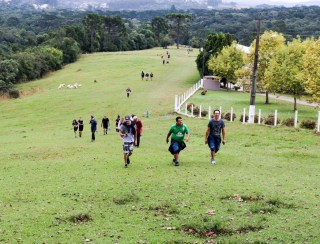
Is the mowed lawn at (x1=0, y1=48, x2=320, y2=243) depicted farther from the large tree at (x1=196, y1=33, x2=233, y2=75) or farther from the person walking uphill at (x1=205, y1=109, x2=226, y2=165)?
the large tree at (x1=196, y1=33, x2=233, y2=75)

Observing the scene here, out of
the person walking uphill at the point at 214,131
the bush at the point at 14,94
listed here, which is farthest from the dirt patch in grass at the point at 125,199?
the bush at the point at 14,94

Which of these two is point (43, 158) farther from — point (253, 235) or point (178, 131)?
point (253, 235)

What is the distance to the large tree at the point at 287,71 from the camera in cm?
4828

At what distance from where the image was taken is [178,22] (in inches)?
6555

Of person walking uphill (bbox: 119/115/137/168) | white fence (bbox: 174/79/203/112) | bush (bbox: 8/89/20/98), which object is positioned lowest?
bush (bbox: 8/89/20/98)

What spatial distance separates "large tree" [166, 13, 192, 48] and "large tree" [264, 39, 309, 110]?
361ft

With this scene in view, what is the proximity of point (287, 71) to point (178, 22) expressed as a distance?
399ft

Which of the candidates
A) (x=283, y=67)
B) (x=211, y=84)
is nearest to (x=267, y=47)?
(x=283, y=67)

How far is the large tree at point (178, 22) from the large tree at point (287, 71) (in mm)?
110126

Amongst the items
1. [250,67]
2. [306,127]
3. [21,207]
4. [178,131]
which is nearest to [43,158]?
[178,131]

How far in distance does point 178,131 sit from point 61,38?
112 m

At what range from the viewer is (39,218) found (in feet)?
39.1

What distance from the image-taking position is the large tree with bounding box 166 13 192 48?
528 feet

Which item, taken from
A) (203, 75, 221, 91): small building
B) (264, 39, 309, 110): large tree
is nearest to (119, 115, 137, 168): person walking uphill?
(264, 39, 309, 110): large tree
